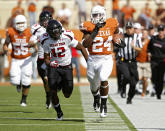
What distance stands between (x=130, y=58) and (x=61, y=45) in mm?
4215

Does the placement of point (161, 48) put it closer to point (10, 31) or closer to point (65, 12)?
point (10, 31)

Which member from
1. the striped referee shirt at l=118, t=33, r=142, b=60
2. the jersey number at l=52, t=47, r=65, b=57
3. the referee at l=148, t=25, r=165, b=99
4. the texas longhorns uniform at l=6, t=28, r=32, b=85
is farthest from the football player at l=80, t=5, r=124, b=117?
the referee at l=148, t=25, r=165, b=99

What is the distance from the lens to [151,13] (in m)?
23.5

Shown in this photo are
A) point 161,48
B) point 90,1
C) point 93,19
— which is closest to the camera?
point 93,19

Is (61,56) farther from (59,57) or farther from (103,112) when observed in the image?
(103,112)

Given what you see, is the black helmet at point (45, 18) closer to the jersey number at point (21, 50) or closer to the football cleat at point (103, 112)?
the jersey number at point (21, 50)

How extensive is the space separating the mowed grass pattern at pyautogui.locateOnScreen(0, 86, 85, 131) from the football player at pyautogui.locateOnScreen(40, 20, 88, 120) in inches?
15.0

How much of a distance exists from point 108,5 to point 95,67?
1559cm

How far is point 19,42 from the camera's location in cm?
1138

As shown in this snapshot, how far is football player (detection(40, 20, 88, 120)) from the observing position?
877 centimetres

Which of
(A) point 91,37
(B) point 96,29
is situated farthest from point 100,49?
(B) point 96,29

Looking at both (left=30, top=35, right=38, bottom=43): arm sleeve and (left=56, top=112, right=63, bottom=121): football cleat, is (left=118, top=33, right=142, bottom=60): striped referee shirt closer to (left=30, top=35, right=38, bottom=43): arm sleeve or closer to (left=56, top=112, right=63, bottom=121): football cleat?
(left=30, top=35, right=38, bottom=43): arm sleeve

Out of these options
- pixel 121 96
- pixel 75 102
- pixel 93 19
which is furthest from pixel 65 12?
pixel 93 19

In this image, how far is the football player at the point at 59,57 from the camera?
8773 millimetres
